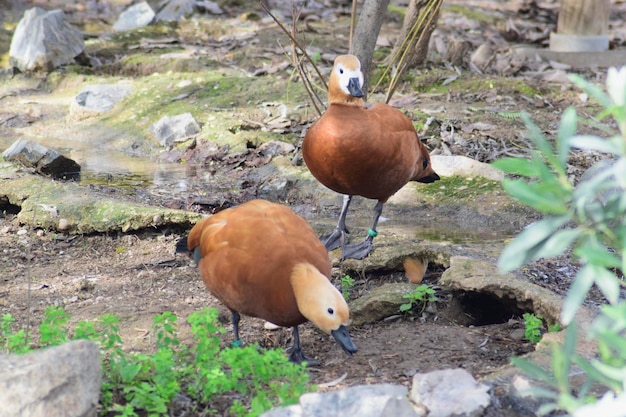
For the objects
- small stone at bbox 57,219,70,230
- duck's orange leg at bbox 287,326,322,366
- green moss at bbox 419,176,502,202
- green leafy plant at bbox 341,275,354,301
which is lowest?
green moss at bbox 419,176,502,202

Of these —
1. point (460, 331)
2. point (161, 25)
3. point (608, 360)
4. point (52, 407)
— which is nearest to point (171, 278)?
point (460, 331)

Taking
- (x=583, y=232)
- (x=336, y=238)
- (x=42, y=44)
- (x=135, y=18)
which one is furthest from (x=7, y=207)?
(x=135, y=18)

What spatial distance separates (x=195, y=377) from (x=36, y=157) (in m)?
3.80

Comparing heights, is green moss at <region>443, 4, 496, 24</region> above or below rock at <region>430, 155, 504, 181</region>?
below

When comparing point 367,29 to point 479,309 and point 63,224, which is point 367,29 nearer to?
point 63,224

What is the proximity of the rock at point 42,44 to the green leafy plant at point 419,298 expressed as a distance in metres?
6.43

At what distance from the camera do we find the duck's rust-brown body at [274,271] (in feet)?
10.9

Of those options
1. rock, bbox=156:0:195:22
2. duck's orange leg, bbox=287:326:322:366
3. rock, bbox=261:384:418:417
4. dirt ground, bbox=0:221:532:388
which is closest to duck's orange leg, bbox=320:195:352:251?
dirt ground, bbox=0:221:532:388

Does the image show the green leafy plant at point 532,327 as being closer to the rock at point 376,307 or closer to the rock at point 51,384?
the rock at point 376,307

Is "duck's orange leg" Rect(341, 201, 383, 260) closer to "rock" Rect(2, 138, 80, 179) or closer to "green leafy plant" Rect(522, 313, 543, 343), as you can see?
"green leafy plant" Rect(522, 313, 543, 343)

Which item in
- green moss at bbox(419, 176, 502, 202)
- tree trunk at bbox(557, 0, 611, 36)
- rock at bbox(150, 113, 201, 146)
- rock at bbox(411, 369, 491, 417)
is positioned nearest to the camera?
rock at bbox(411, 369, 491, 417)

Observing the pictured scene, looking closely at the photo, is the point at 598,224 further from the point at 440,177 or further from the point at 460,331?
the point at 440,177

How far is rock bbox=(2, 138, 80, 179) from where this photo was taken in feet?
20.7

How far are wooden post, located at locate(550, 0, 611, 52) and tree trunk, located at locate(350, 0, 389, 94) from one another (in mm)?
4109
